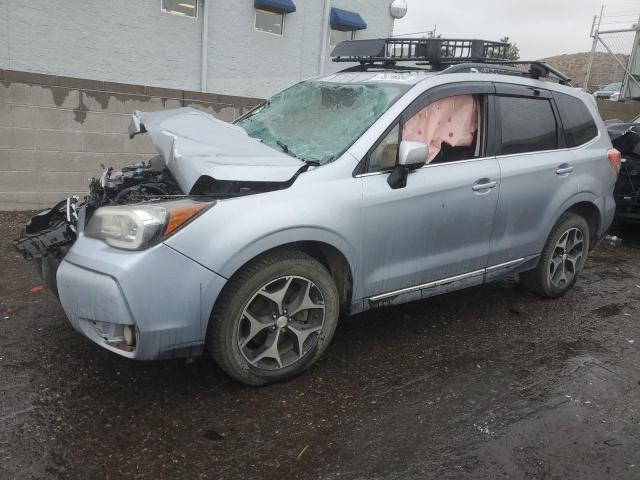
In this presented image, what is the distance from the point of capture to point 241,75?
12.8 metres

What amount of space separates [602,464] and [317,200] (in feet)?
6.29

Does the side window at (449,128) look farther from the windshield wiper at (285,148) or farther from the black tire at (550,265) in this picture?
the black tire at (550,265)

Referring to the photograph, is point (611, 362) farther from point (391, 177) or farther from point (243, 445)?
point (243, 445)

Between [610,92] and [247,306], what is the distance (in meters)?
18.4

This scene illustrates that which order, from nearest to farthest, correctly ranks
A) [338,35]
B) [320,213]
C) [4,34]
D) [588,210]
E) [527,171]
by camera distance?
[320,213] < [527,171] < [588,210] < [4,34] < [338,35]

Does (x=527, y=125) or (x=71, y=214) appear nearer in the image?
(x=71, y=214)

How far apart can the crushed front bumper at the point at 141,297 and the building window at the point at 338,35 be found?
508 inches

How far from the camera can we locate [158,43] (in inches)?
→ 448

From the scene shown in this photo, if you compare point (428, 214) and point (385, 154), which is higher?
point (385, 154)

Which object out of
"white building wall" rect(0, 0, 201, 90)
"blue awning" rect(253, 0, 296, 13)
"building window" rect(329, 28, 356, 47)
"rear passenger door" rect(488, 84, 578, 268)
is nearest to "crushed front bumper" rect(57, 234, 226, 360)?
"rear passenger door" rect(488, 84, 578, 268)

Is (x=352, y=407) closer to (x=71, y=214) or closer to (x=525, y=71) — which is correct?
(x=71, y=214)

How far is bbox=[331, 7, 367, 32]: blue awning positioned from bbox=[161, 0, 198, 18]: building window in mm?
3756

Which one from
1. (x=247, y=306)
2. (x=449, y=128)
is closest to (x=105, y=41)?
(x=449, y=128)

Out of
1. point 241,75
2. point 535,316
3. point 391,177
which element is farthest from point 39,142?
point 241,75
